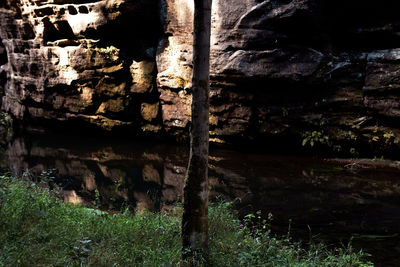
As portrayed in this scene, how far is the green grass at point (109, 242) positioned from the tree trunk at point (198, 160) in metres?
0.27

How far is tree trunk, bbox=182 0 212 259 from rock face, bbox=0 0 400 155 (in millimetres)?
8702

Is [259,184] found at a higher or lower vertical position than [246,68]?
lower

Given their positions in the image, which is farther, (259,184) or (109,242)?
(259,184)

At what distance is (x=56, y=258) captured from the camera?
3.78 meters

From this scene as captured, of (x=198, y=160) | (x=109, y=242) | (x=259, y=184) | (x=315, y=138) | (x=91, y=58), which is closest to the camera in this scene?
(x=198, y=160)

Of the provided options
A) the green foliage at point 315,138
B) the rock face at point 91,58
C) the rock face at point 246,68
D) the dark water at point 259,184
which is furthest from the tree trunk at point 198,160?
the rock face at point 91,58

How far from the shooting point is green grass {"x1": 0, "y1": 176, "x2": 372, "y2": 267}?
12.6 ft

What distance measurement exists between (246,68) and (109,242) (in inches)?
361

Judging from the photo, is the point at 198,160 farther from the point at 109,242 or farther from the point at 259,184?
the point at 259,184

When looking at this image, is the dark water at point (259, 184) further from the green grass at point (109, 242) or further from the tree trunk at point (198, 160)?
the tree trunk at point (198, 160)

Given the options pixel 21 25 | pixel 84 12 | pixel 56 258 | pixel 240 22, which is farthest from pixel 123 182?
pixel 21 25

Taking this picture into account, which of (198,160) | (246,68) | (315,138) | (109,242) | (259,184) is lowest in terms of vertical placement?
(259,184)

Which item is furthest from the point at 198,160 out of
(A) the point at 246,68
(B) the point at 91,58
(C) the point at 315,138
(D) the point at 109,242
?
(B) the point at 91,58

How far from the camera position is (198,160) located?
403cm
